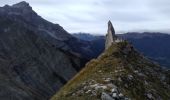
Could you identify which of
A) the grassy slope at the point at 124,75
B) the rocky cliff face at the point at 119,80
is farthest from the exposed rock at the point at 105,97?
the grassy slope at the point at 124,75

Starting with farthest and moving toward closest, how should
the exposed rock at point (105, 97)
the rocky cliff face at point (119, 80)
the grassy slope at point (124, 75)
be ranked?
1. the grassy slope at point (124, 75)
2. the rocky cliff face at point (119, 80)
3. the exposed rock at point (105, 97)

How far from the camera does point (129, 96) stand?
30.4 metres

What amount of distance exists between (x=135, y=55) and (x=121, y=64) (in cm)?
476

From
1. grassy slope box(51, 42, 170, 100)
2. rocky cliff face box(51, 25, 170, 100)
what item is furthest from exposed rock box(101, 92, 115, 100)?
grassy slope box(51, 42, 170, 100)

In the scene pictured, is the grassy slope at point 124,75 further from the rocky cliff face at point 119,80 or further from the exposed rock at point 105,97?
the exposed rock at point 105,97

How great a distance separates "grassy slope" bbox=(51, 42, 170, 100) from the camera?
31344 millimetres

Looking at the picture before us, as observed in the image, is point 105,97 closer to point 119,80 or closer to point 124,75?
point 119,80

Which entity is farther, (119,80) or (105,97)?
(119,80)

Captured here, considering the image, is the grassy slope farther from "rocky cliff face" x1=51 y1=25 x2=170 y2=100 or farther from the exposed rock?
the exposed rock

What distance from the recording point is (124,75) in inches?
1302

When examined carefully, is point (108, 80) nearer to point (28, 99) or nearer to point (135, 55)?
point (135, 55)

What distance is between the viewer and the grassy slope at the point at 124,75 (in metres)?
31.3

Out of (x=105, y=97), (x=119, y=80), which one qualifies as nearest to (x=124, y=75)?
(x=119, y=80)

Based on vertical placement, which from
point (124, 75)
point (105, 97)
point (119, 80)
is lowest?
point (105, 97)
